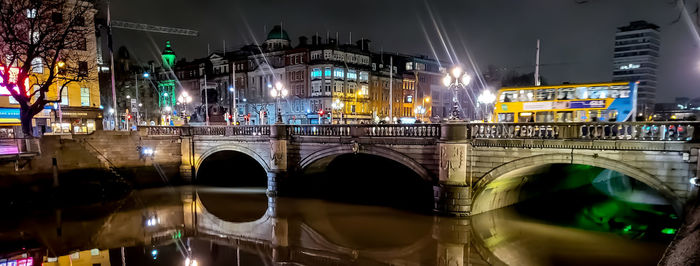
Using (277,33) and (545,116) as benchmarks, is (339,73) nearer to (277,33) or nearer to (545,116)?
(277,33)

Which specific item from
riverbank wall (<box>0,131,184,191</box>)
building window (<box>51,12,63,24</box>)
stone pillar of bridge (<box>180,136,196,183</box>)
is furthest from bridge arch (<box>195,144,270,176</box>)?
building window (<box>51,12,63,24</box>)

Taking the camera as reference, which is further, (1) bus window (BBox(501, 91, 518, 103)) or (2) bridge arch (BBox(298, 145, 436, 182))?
(1) bus window (BBox(501, 91, 518, 103))

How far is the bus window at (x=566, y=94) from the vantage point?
21.8 meters

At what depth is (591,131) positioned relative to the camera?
1488cm

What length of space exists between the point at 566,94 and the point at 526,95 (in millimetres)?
2170

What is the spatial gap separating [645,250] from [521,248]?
15.2 feet

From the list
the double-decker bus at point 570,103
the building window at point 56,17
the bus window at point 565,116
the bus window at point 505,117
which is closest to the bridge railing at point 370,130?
the double-decker bus at point 570,103

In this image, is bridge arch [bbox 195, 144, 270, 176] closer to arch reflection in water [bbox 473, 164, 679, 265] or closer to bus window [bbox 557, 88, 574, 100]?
arch reflection in water [bbox 473, 164, 679, 265]

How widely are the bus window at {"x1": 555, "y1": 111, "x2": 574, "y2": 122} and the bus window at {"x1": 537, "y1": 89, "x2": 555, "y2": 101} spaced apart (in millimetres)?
1054

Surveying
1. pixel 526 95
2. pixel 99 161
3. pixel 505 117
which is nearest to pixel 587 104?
pixel 526 95

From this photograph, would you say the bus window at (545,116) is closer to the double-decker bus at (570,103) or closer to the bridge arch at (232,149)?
the double-decker bus at (570,103)

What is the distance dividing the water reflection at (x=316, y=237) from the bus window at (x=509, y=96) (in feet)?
23.6

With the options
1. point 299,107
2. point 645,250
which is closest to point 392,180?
point 645,250

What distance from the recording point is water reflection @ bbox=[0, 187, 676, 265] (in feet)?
47.4
